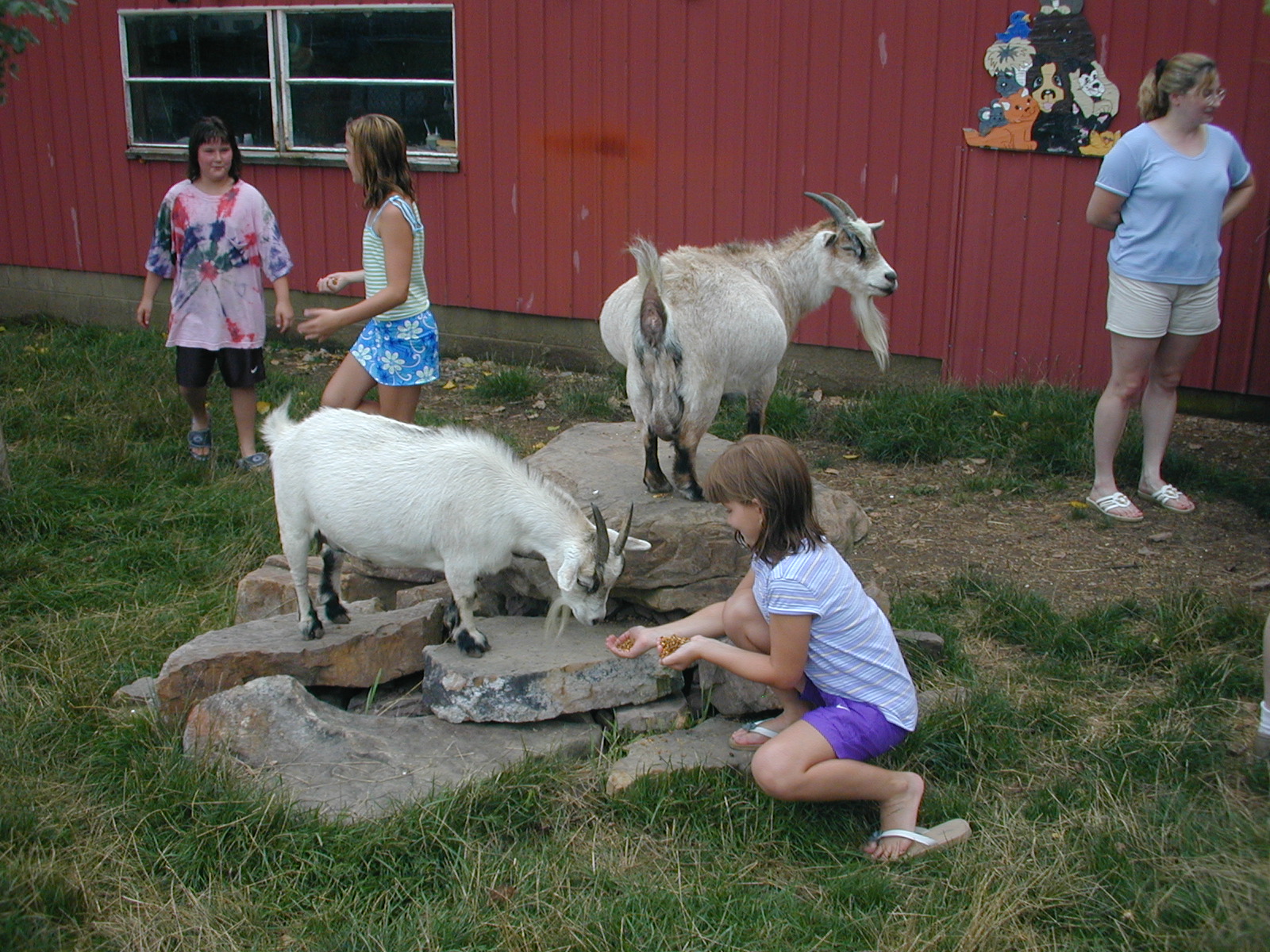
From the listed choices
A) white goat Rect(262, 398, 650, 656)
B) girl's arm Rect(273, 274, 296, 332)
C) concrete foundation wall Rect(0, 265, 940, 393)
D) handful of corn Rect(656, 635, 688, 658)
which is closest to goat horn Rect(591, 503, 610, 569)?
white goat Rect(262, 398, 650, 656)

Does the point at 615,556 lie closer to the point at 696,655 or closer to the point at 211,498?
the point at 696,655

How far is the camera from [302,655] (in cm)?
385

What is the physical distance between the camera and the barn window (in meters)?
8.97

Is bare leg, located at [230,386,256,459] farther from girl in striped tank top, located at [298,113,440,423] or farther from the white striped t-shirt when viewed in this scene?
the white striped t-shirt

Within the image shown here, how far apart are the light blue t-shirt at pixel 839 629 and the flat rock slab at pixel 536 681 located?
24.7 inches

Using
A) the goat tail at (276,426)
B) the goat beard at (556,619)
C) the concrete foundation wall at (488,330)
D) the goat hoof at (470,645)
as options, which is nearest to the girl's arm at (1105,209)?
the concrete foundation wall at (488,330)

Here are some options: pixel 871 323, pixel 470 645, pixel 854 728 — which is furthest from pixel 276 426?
pixel 871 323

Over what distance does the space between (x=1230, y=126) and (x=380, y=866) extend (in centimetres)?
593

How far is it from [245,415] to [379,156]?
2.39 m

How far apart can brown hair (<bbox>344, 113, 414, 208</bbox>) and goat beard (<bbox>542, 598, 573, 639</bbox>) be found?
179cm

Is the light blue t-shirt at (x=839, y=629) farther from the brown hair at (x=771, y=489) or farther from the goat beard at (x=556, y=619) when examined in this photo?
the goat beard at (x=556, y=619)

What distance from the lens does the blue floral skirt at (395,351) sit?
4789 mm

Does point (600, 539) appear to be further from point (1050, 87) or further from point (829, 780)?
point (1050, 87)

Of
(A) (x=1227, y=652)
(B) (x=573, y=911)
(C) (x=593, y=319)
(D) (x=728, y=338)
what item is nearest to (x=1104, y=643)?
(A) (x=1227, y=652)
